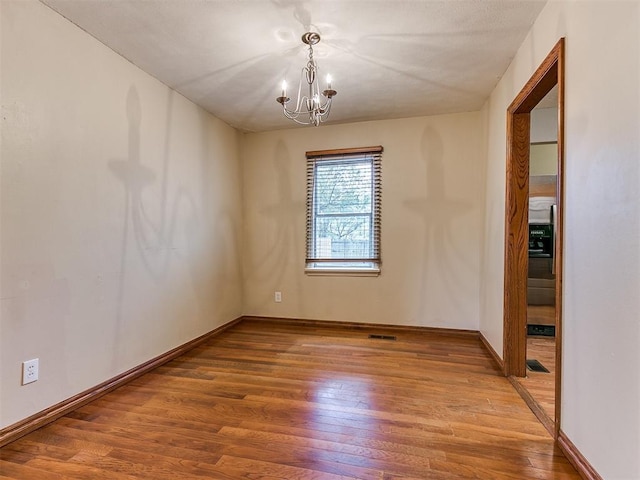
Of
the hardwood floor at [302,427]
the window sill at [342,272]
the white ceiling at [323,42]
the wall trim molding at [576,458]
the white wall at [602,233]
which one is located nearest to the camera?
the white wall at [602,233]

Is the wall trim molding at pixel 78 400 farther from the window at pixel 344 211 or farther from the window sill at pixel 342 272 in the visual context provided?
the window at pixel 344 211

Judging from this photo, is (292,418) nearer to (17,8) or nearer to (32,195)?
(32,195)

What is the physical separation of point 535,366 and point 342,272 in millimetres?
2077

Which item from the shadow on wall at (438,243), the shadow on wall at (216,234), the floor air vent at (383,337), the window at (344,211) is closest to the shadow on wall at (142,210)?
the shadow on wall at (216,234)

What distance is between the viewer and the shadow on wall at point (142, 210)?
244 centimetres

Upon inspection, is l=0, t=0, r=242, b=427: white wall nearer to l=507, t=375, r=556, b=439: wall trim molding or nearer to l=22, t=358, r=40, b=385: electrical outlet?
l=22, t=358, r=40, b=385: electrical outlet

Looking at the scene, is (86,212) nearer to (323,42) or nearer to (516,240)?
(323,42)

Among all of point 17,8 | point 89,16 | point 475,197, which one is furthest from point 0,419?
point 475,197

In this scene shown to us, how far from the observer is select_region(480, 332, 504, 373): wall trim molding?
8.59 ft

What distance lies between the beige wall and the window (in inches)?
4.2

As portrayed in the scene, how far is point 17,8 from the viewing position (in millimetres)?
1734

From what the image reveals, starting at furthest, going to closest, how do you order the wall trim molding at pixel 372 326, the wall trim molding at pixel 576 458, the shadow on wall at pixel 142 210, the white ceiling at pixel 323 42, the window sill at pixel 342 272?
the window sill at pixel 342 272 → the wall trim molding at pixel 372 326 → the shadow on wall at pixel 142 210 → the white ceiling at pixel 323 42 → the wall trim molding at pixel 576 458

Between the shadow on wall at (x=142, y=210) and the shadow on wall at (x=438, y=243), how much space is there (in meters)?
2.62

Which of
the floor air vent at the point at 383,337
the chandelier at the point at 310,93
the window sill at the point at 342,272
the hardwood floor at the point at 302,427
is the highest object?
the chandelier at the point at 310,93
